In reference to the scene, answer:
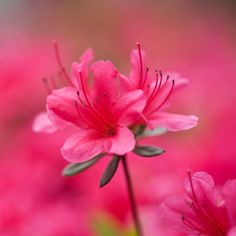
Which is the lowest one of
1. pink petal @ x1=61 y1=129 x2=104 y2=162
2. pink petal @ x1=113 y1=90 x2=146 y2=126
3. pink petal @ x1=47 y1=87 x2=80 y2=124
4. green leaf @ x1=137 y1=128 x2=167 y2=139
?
pink petal @ x1=61 y1=129 x2=104 y2=162

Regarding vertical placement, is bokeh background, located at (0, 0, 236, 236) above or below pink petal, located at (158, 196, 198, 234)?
above

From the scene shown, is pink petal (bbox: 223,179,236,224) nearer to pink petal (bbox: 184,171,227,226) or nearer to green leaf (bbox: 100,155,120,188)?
pink petal (bbox: 184,171,227,226)

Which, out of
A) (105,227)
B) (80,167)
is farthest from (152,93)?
(105,227)

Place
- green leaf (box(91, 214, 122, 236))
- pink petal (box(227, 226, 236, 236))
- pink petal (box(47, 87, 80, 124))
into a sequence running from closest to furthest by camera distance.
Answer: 1. pink petal (box(227, 226, 236, 236))
2. pink petal (box(47, 87, 80, 124))
3. green leaf (box(91, 214, 122, 236))

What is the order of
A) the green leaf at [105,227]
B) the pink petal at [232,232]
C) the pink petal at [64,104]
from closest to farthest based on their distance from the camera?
1. the pink petal at [232,232]
2. the pink petal at [64,104]
3. the green leaf at [105,227]

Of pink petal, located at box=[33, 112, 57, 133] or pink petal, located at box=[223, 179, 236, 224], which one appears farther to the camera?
pink petal, located at box=[33, 112, 57, 133]

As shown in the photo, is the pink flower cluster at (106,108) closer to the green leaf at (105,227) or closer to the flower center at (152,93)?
the flower center at (152,93)

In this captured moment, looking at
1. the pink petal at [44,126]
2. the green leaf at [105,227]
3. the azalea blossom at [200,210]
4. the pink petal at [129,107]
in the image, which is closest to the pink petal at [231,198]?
the azalea blossom at [200,210]

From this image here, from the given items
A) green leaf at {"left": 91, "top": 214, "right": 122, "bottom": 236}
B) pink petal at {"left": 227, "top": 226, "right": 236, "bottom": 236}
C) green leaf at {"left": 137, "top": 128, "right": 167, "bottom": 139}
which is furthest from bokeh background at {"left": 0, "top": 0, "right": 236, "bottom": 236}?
pink petal at {"left": 227, "top": 226, "right": 236, "bottom": 236}
